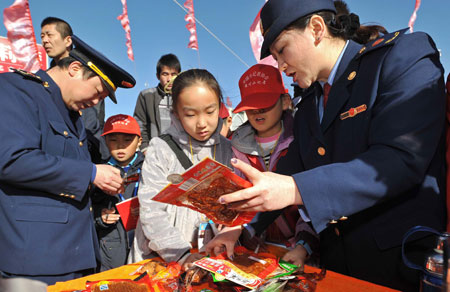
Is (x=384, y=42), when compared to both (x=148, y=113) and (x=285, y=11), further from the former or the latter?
(x=148, y=113)

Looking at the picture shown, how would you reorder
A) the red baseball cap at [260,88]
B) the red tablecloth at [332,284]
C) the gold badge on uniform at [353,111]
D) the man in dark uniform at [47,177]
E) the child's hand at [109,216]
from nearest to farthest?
1. the red tablecloth at [332,284]
2. the gold badge on uniform at [353,111]
3. the man in dark uniform at [47,177]
4. the red baseball cap at [260,88]
5. the child's hand at [109,216]

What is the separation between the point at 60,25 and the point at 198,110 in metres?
2.67

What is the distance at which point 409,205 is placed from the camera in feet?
3.64

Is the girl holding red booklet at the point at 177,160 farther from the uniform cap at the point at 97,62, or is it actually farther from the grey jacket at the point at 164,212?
the uniform cap at the point at 97,62

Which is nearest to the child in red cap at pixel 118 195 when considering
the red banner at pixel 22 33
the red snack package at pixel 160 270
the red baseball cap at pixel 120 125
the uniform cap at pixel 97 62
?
the red baseball cap at pixel 120 125

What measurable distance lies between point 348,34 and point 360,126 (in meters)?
0.61

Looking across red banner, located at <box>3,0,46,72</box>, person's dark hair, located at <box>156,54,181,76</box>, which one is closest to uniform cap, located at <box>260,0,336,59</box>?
person's dark hair, located at <box>156,54,181,76</box>

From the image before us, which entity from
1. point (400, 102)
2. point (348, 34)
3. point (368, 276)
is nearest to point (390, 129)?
point (400, 102)

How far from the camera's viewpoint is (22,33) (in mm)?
5340

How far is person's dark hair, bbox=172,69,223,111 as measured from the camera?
1946 mm

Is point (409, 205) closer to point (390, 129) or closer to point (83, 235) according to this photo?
point (390, 129)

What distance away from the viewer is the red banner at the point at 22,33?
5.24m

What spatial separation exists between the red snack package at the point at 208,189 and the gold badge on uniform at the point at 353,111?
543 mm

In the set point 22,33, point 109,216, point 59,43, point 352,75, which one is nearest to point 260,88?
point 352,75
